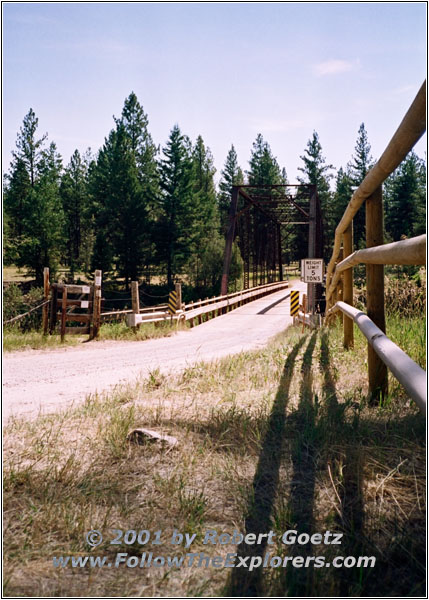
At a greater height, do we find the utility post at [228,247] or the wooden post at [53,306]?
the utility post at [228,247]

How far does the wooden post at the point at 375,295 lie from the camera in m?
3.29

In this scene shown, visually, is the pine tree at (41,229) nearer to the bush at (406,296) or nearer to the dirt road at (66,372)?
the dirt road at (66,372)

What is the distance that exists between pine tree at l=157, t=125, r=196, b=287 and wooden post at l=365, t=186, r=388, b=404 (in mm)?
44528

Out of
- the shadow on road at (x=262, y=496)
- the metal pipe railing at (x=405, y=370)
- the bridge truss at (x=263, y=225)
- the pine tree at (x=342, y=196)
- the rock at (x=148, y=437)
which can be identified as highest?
the pine tree at (x=342, y=196)

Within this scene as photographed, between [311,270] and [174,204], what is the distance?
112ft

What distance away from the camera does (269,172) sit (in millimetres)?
69562

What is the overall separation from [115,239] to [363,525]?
1889 inches

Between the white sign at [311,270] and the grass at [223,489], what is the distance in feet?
39.7

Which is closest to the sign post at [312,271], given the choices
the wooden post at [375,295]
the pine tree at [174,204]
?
the wooden post at [375,295]

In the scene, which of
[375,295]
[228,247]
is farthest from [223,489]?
[228,247]

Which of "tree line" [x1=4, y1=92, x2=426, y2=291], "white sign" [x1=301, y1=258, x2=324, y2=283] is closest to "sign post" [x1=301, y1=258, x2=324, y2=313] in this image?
"white sign" [x1=301, y1=258, x2=324, y2=283]

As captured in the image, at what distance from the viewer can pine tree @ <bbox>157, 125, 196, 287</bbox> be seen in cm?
4791

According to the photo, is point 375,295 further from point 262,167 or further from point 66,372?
point 262,167

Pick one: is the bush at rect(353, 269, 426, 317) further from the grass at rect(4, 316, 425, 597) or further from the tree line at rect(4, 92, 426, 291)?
the tree line at rect(4, 92, 426, 291)
